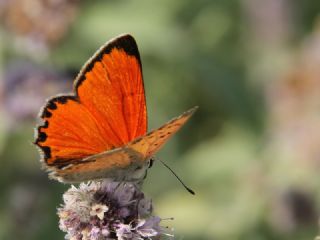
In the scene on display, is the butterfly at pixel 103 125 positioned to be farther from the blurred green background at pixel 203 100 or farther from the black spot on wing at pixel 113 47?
the blurred green background at pixel 203 100

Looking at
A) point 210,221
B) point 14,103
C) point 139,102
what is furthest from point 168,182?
point 139,102

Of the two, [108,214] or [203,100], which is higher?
[108,214]

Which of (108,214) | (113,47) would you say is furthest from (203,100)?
(108,214)

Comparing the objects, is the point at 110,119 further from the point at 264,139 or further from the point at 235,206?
the point at 264,139

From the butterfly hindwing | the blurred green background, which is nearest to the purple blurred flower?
the butterfly hindwing

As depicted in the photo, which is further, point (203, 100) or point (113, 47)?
point (203, 100)

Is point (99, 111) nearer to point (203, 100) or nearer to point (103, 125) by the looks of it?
point (103, 125)
